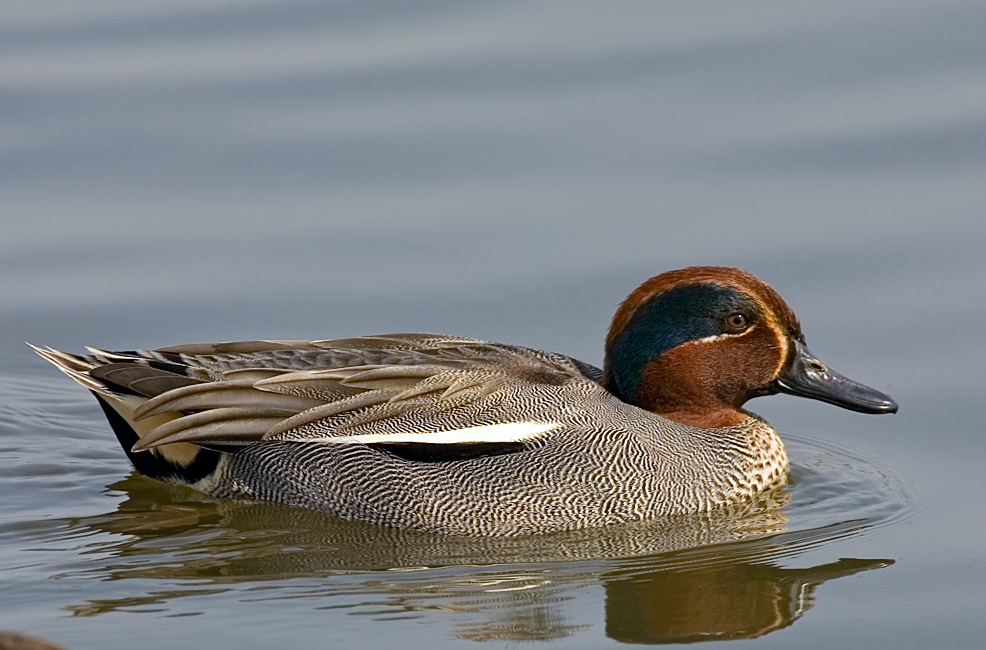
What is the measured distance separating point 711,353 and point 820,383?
23.5 inches

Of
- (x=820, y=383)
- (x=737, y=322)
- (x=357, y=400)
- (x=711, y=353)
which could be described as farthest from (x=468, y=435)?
(x=820, y=383)

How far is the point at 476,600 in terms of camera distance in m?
7.33

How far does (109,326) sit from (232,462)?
1900 mm

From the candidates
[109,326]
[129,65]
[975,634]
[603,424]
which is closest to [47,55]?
[129,65]

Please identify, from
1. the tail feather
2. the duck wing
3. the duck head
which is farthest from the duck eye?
the tail feather

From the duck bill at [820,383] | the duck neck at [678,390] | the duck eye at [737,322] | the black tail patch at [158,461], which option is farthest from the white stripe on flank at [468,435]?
the duck bill at [820,383]

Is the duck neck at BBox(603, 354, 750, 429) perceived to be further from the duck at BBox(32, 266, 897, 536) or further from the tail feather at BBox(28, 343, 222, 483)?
the tail feather at BBox(28, 343, 222, 483)

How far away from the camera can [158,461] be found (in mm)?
8680

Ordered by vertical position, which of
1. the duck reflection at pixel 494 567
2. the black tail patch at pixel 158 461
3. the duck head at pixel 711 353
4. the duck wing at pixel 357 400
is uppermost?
the duck head at pixel 711 353

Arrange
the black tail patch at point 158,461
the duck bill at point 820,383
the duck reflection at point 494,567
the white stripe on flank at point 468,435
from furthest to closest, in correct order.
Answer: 1. the duck bill at point 820,383
2. the black tail patch at point 158,461
3. the white stripe on flank at point 468,435
4. the duck reflection at point 494,567

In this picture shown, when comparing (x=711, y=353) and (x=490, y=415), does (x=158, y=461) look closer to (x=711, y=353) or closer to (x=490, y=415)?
(x=490, y=415)

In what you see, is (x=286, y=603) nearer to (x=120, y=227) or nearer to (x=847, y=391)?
(x=847, y=391)

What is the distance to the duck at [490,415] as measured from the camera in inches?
323

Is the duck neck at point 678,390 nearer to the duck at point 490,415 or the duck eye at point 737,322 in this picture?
the duck at point 490,415
